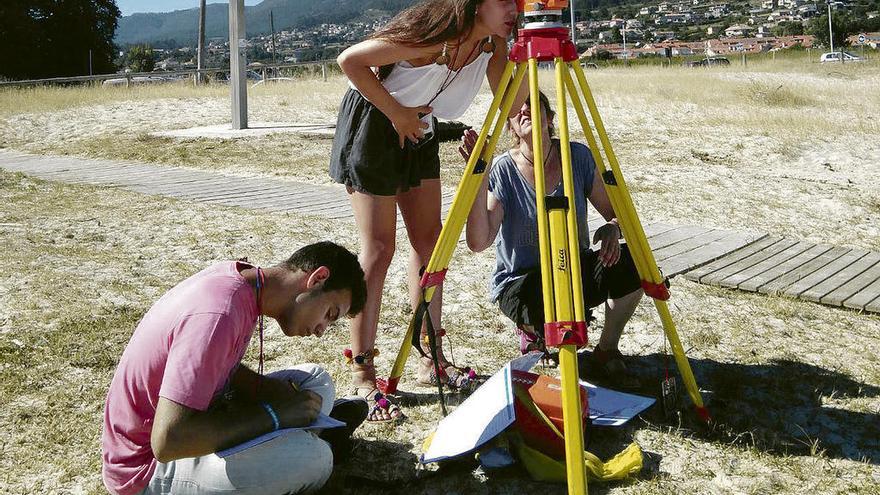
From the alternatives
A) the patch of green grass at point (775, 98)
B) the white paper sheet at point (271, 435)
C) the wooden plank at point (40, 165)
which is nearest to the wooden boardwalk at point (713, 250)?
the wooden plank at point (40, 165)

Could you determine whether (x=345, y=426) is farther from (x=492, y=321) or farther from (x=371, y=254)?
(x=492, y=321)

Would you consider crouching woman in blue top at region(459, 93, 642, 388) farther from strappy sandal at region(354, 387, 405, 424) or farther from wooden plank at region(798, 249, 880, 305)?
wooden plank at region(798, 249, 880, 305)

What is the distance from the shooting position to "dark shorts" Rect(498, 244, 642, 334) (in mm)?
3566

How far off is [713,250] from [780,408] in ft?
7.92

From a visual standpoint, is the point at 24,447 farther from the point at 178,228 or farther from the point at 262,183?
the point at 262,183

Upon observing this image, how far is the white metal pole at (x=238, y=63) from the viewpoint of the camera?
1255cm

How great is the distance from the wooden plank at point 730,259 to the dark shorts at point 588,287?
1741 mm

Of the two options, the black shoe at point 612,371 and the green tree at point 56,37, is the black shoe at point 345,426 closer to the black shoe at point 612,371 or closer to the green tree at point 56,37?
the black shoe at point 612,371

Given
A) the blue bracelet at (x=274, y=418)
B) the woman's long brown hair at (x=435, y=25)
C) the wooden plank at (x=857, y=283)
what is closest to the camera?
the blue bracelet at (x=274, y=418)

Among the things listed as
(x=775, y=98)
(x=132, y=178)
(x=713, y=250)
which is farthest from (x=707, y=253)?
(x=775, y=98)

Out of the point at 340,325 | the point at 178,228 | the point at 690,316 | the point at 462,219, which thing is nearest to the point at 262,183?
the point at 178,228

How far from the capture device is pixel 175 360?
7.14 ft

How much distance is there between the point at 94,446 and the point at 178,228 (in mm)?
3415

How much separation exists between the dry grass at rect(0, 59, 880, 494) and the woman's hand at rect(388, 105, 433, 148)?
46.4 inches
